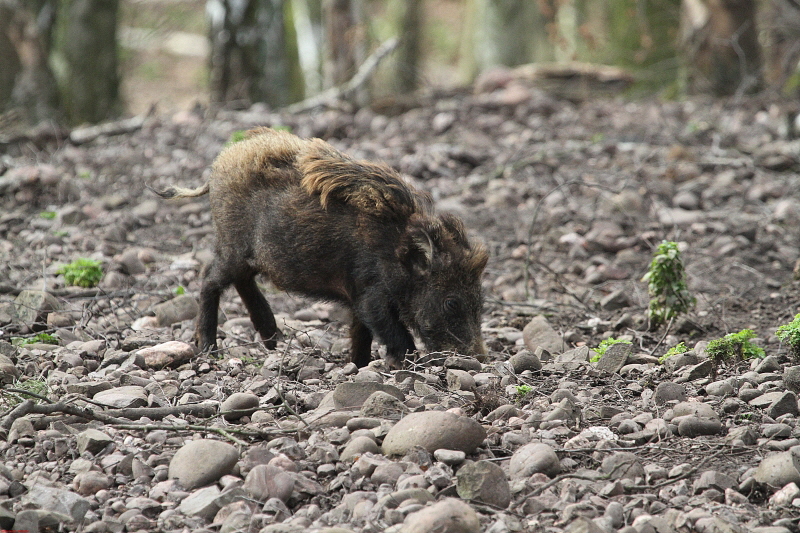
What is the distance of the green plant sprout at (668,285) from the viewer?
6129mm

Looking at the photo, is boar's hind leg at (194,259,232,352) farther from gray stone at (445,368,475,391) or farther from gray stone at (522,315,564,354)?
gray stone at (522,315,564,354)

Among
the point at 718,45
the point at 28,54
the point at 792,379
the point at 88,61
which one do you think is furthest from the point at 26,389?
the point at 88,61

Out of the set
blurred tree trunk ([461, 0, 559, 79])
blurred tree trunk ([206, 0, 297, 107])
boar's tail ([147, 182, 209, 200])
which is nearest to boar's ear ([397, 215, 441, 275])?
boar's tail ([147, 182, 209, 200])

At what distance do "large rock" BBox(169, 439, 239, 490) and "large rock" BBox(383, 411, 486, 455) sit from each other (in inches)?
27.3

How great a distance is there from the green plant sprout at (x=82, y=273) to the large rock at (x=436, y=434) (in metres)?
3.90

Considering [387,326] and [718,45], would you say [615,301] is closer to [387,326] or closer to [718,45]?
[387,326]

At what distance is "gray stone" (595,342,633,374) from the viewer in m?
5.19

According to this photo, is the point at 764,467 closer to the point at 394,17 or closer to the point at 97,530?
the point at 97,530

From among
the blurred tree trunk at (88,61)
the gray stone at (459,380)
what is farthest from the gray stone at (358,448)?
the blurred tree trunk at (88,61)

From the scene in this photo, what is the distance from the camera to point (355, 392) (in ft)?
15.0

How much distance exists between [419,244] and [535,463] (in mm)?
2132

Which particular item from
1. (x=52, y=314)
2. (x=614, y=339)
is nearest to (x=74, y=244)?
(x=52, y=314)

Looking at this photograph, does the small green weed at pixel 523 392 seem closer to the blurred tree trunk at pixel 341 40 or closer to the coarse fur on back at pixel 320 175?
the coarse fur on back at pixel 320 175

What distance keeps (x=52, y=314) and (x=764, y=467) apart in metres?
4.71
